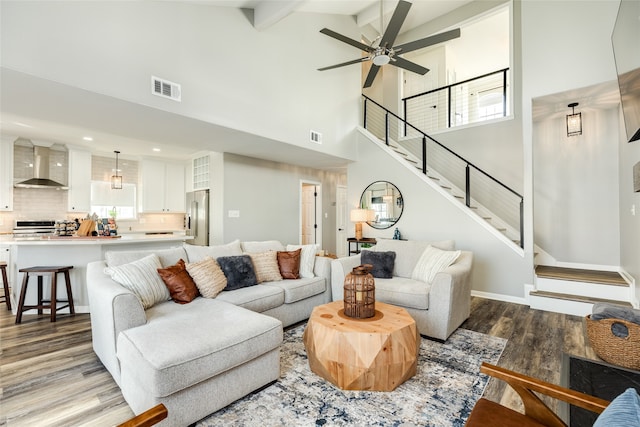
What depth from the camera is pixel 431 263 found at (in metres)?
3.40

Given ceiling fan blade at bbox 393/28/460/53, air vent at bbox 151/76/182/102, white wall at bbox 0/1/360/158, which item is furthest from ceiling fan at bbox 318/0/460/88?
air vent at bbox 151/76/182/102

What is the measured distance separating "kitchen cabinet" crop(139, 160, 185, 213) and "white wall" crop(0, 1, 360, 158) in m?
4.16

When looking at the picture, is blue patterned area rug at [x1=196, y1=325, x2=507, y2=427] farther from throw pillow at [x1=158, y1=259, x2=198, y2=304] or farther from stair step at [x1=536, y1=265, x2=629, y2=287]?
stair step at [x1=536, y1=265, x2=629, y2=287]

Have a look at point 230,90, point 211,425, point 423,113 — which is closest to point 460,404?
point 211,425

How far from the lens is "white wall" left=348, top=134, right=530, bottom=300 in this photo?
14.2ft

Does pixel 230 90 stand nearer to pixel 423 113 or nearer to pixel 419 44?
pixel 419 44

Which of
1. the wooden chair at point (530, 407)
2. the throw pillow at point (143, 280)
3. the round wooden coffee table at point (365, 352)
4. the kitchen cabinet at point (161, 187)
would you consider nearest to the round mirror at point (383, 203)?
the round wooden coffee table at point (365, 352)

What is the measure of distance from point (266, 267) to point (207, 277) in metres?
0.77

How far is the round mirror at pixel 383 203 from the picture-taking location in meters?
5.62

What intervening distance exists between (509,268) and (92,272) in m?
4.98

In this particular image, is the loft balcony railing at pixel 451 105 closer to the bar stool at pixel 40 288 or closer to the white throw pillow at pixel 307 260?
the white throw pillow at pixel 307 260

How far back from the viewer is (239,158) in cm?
589

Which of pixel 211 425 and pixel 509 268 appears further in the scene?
pixel 509 268

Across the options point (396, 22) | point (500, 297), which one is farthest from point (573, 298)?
point (396, 22)
